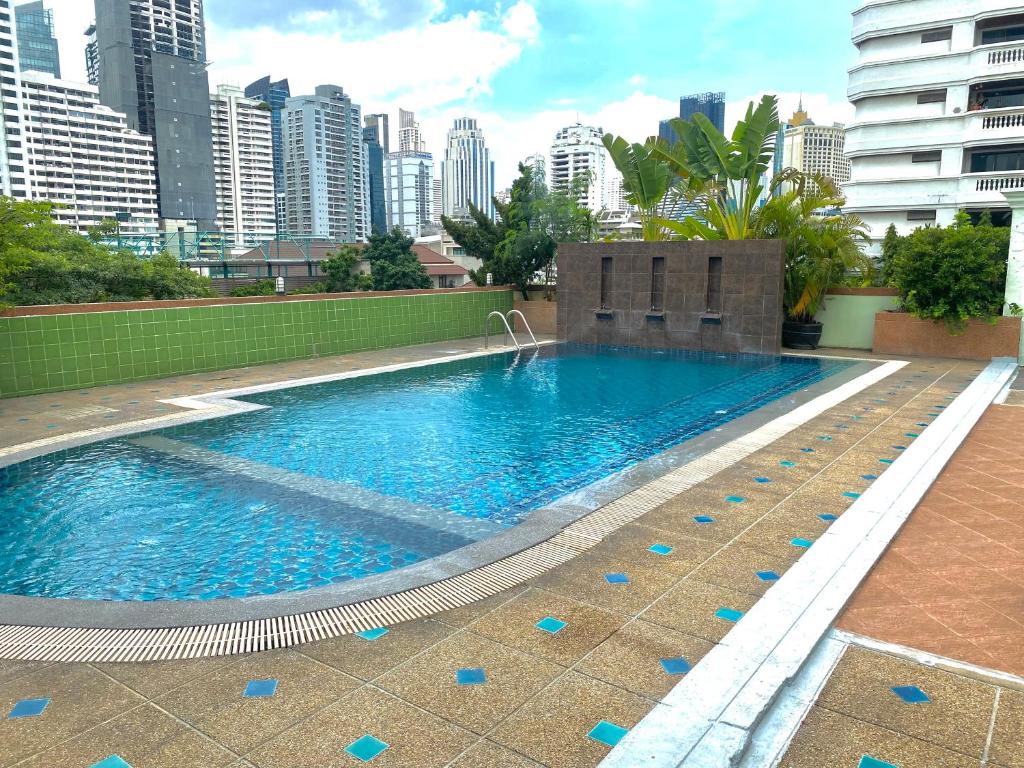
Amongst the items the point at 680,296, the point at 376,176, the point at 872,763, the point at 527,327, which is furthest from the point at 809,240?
the point at 376,176

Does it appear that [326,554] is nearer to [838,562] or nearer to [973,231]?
[838,562]

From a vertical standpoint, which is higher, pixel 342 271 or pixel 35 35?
pixel 35 35

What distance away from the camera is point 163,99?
108 metres

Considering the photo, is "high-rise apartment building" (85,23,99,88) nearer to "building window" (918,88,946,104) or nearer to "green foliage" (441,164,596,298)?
"building window" (918,88,946,104)

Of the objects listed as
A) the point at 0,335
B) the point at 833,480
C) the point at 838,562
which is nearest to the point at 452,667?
the point at 838,562

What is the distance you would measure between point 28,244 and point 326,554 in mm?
9848

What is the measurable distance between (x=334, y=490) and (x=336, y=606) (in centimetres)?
266

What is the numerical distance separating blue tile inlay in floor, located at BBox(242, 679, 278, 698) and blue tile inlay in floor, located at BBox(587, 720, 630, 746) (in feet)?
4.91

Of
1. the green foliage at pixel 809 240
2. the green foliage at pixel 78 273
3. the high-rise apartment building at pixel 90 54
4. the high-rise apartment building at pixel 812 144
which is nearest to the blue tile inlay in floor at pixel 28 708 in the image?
the green foliage at pixel 78 273

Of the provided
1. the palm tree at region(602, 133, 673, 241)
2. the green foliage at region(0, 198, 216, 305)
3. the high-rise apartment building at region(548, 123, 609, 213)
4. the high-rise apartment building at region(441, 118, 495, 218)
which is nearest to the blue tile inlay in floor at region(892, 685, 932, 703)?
the green foliage at region(0, 198, 216, 305)

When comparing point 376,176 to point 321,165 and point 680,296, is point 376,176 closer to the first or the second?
point 321,165

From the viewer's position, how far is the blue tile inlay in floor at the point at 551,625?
399cm

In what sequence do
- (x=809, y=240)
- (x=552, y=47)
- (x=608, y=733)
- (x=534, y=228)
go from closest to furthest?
(x=608, y=733) < (x=809, y=240) < (x=534, y=228) < (x=552, y=47)

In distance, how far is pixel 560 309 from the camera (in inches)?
759
